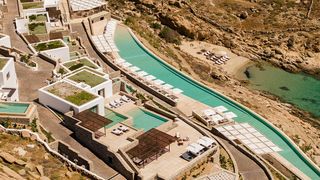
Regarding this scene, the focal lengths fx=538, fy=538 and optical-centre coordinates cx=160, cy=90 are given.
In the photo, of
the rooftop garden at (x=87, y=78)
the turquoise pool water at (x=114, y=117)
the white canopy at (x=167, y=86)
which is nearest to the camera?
the turquoise pool water at (x=114, y=117)

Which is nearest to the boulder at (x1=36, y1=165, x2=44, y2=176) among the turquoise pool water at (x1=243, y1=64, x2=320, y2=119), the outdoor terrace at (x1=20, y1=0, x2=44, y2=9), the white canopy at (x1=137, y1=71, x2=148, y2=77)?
the white canopy at (x1=137, y1=71, x2=148, y2=77)

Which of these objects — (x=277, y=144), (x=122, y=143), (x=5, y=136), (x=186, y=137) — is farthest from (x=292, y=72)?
(x=5, y=136)

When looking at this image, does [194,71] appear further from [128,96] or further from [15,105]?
[15,105]

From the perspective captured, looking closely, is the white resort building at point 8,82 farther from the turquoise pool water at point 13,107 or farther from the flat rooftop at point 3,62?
the turquoise pool water at point 13,107

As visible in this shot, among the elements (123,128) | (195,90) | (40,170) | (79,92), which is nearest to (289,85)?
(195,90)

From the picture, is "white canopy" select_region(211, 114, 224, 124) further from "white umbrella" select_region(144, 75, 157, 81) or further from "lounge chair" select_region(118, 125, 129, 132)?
"lounge chair" select_region(118, 125, 129, 132)

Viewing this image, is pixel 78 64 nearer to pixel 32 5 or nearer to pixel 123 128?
pixel 123 128

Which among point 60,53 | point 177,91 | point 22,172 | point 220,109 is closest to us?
point 22,172

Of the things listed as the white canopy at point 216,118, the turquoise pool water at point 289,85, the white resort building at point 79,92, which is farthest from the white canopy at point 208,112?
the turquoise pool water at point 289,85
